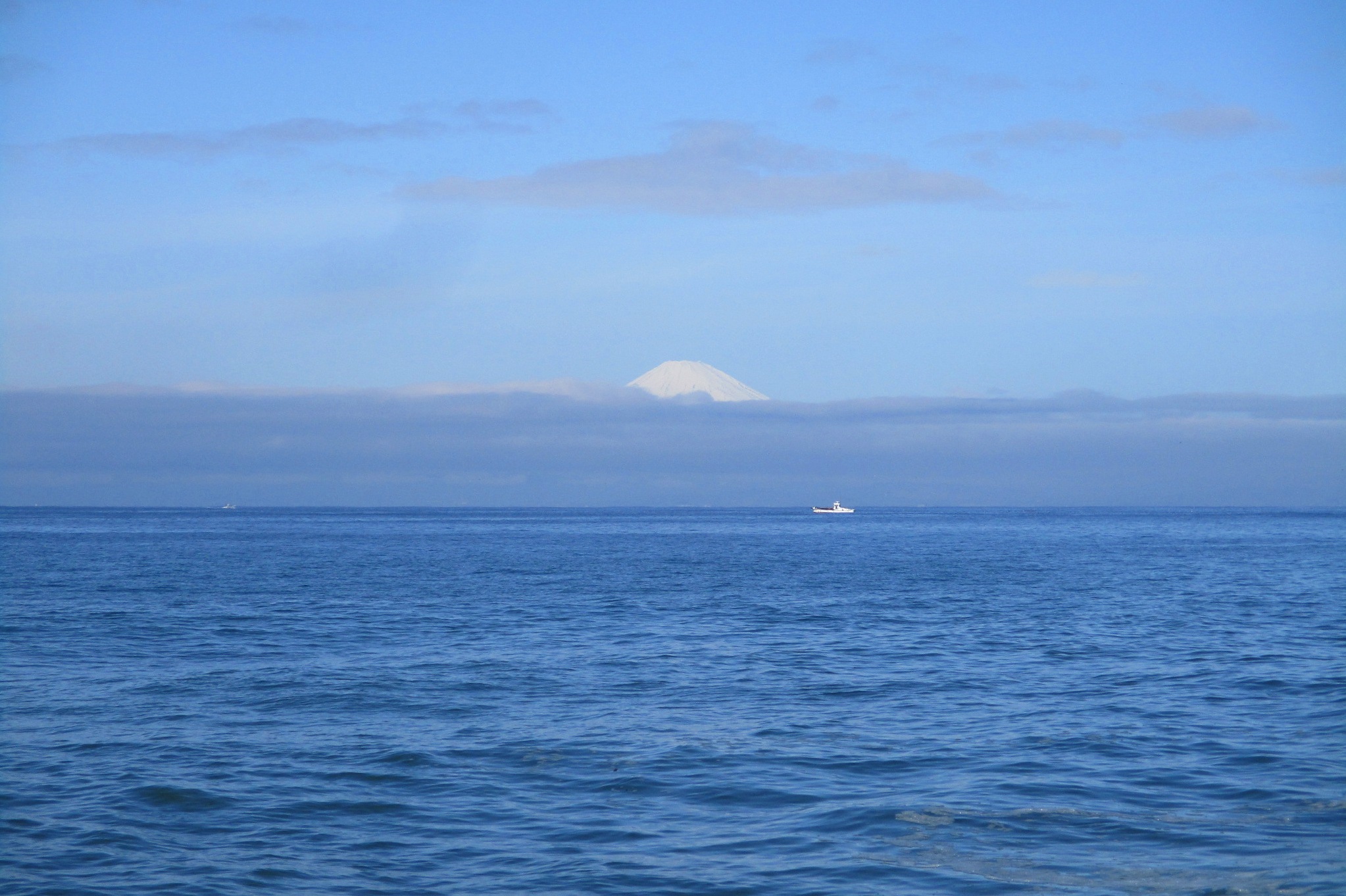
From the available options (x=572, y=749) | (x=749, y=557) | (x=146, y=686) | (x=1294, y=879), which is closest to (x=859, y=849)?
(x=1294, y=879)

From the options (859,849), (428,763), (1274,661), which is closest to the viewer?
(859,849)

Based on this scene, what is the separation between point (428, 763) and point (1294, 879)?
1303 cm

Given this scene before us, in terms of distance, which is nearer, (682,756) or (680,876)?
(680,876)

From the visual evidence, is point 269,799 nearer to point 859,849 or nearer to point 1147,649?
point 859,849

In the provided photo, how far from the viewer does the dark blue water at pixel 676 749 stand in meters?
14.2

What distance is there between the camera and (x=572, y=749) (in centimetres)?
2025

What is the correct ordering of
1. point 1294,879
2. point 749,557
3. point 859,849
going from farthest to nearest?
point 749,557 < point 859,849 < point 1294,879

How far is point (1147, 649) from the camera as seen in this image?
33.2m

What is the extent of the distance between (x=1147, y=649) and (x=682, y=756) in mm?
19452

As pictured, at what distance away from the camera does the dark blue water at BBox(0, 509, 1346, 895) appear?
1420cm

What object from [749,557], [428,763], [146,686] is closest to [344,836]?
[428,763]

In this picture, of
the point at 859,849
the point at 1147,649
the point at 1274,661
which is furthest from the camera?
the point at 1147,649

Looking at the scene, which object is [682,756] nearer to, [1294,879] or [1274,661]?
[1294,879]

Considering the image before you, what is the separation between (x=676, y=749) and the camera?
66.1ft
